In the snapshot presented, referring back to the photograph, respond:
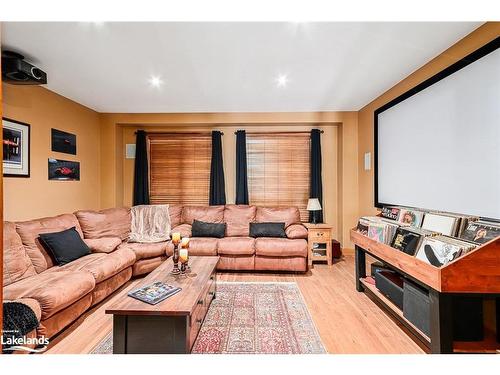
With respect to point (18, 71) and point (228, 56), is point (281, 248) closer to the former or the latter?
point (228, 56)

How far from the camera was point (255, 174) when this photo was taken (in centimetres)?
465

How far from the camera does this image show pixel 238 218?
416 cm

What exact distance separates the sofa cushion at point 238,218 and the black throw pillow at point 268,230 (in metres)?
0.19

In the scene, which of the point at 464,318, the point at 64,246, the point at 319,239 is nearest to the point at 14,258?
the point at 64,246

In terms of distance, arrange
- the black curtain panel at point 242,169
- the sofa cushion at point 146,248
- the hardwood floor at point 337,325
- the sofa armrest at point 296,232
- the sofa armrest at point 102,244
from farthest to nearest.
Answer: the black curtain panel at point 242,169
the sofa armrest at point 296,232
the sofa cushion at point 146,248
the sofa armrest at point 102,244
the hardwood floor at point 337,325

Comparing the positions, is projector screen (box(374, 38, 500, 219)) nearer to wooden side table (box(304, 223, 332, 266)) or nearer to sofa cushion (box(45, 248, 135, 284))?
wooden side table (box(304, 223, 332, 266))

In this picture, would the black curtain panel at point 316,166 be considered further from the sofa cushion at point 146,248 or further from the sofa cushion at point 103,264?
the sofa cushion at point 103,264

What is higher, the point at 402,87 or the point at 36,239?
the point at 402,87

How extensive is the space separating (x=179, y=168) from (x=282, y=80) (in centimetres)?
264

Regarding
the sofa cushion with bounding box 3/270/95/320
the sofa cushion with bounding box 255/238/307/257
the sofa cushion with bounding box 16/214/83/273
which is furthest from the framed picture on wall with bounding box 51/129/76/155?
the sofa cushion with bounding box 255/238/307/257

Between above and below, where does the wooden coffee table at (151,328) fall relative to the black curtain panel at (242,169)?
below

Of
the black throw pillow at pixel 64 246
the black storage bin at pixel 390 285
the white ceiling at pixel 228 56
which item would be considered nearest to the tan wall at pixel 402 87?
the white ceiling at pixel 228 56

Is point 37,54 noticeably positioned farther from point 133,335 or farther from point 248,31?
point 133,335

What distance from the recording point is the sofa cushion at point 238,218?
408 centimetres
